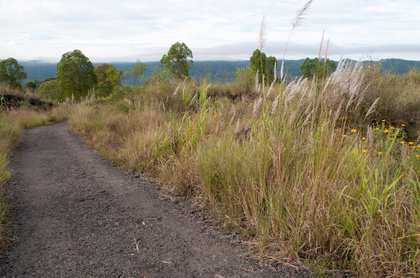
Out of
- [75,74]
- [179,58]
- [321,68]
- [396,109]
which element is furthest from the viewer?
[179,58]

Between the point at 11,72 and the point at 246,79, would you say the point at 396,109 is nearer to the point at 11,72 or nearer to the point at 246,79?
the point at 246,79

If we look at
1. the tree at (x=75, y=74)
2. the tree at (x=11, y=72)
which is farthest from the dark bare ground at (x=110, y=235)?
the tree at (x=11, y=72)

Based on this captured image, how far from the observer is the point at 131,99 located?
8398 mm

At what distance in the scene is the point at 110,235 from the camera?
8.95ft

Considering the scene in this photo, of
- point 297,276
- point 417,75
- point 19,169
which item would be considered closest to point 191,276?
point 297,276

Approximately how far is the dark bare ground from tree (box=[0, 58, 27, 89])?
21.0m

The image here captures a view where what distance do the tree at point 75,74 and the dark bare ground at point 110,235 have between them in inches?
568

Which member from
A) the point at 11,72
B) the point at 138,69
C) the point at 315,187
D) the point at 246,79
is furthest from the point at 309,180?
the point at 11,72

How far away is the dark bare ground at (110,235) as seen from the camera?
2.18 meters

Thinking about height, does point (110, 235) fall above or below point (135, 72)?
below

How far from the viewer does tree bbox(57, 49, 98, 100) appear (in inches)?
671

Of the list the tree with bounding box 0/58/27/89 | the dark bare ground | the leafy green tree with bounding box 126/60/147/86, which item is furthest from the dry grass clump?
the tree with bounding box 0/58/27/89

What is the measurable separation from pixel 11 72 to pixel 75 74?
7956 mm

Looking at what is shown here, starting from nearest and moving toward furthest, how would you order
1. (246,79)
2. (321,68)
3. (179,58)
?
(321,68) < (246,79) < (179,58)
